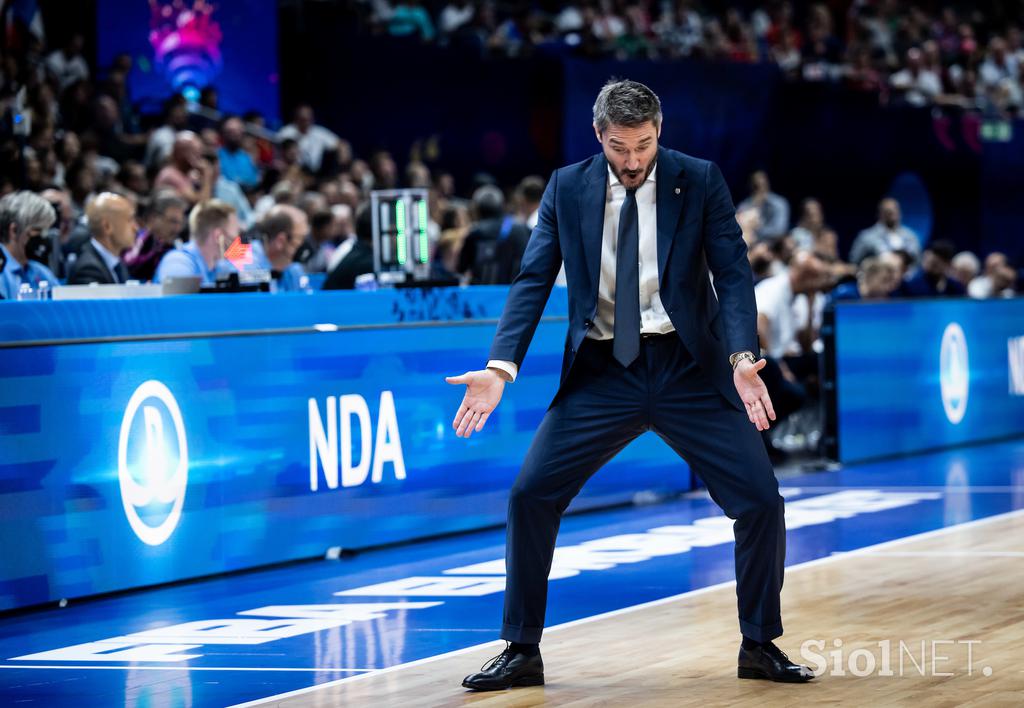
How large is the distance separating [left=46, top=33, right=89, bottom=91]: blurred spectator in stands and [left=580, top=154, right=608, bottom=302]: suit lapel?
10279mm

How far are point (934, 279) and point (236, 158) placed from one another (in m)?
6.97

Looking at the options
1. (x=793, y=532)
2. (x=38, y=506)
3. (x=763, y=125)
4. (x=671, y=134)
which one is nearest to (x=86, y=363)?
(x=38, y=506)

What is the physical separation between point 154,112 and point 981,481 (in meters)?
8.32

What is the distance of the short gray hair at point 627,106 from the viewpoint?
578cm

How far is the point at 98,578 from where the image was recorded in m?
8.26

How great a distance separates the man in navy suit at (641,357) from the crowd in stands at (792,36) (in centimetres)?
1304

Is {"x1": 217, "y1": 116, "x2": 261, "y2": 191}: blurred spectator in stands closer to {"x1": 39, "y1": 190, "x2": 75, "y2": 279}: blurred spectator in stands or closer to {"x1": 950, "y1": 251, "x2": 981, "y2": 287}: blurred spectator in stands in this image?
{"x1": 39, "y1": 190, "x2": 75, "y2": 279}: blurred spectator in stands

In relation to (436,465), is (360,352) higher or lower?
higher

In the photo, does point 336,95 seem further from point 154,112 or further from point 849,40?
point 849,40

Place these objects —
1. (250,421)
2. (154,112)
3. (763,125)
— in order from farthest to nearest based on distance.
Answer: (763,125) < (154,112) < (250,421)

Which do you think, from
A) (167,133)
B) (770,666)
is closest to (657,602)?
(770,666)

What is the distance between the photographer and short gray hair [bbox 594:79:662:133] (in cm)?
578

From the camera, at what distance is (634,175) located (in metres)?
5.95

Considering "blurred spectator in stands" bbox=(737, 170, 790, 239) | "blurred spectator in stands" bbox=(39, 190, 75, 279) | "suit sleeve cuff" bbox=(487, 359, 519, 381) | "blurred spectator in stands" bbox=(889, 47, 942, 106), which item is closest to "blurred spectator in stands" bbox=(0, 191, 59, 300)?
"blurred spectator in stands" bbox=(39, 190, 75, 279)
